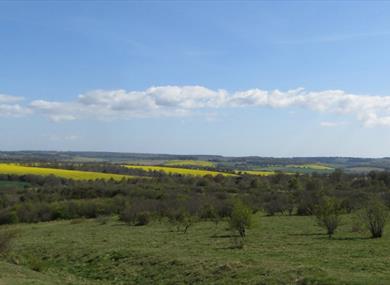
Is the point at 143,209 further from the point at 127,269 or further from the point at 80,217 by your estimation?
the point at 127,269

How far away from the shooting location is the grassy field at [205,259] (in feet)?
63.5

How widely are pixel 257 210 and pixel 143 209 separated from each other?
15.2m

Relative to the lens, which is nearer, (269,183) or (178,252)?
(178,252)

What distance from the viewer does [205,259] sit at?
24.0 m

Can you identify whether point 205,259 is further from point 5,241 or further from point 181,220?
point 181,220

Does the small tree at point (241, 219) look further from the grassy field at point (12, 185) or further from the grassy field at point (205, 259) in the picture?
the grassy field at point (12, 185)

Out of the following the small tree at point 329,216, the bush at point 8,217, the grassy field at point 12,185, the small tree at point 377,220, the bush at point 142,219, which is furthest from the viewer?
the grassy field at point 12,185

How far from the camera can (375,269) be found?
1942 centimetres

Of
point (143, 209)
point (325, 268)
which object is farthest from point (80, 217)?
point (325, 268)

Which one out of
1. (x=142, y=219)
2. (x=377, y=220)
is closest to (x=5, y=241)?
Answer: (x=142, y=219)

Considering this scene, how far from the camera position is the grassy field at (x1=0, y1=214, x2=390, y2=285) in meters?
19.4

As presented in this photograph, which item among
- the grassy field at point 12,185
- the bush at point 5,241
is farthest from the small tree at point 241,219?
the grassy field at point 12,185

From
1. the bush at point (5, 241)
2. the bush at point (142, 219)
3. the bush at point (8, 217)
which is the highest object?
the bush at point (5, 241)

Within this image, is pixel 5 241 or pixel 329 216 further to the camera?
pixel 329 216
